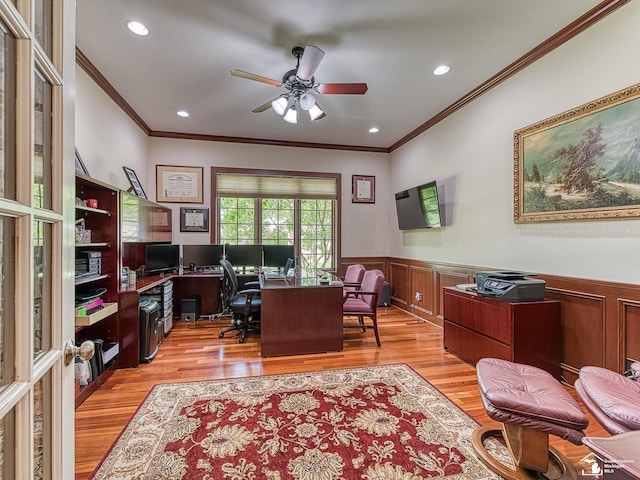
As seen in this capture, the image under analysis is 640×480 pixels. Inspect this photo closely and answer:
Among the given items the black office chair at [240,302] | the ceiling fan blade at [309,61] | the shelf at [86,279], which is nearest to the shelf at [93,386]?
the shelf at [86,279]

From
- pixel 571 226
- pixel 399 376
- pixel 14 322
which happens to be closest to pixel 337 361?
pixel 399 376

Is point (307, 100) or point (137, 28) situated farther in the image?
point (307, 100)

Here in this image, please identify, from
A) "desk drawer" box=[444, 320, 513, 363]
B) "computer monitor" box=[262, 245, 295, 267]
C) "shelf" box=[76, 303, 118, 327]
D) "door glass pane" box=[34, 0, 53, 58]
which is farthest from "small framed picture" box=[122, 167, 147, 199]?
"desk drawer" box=[444, 320, 513, 363]

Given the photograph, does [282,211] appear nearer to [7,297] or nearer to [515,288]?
[515,288]

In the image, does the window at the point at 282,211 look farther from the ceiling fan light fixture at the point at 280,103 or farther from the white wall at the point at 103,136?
the ceiling fan light fixture at the point at 280,103

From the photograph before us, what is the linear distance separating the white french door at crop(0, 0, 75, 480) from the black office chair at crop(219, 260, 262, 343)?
2.74m

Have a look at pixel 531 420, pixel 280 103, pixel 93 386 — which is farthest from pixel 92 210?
pixel 531 420

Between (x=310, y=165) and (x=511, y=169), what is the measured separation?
321cm

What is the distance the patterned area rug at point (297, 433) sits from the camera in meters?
1.66

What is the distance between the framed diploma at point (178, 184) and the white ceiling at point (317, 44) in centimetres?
105

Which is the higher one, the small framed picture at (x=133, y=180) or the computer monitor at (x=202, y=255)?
the small framed picture at (x=133, y=180)

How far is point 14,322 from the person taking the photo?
59 cm

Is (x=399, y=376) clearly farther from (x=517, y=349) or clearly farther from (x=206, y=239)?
(x=206, y=239)

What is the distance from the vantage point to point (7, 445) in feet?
1.83
